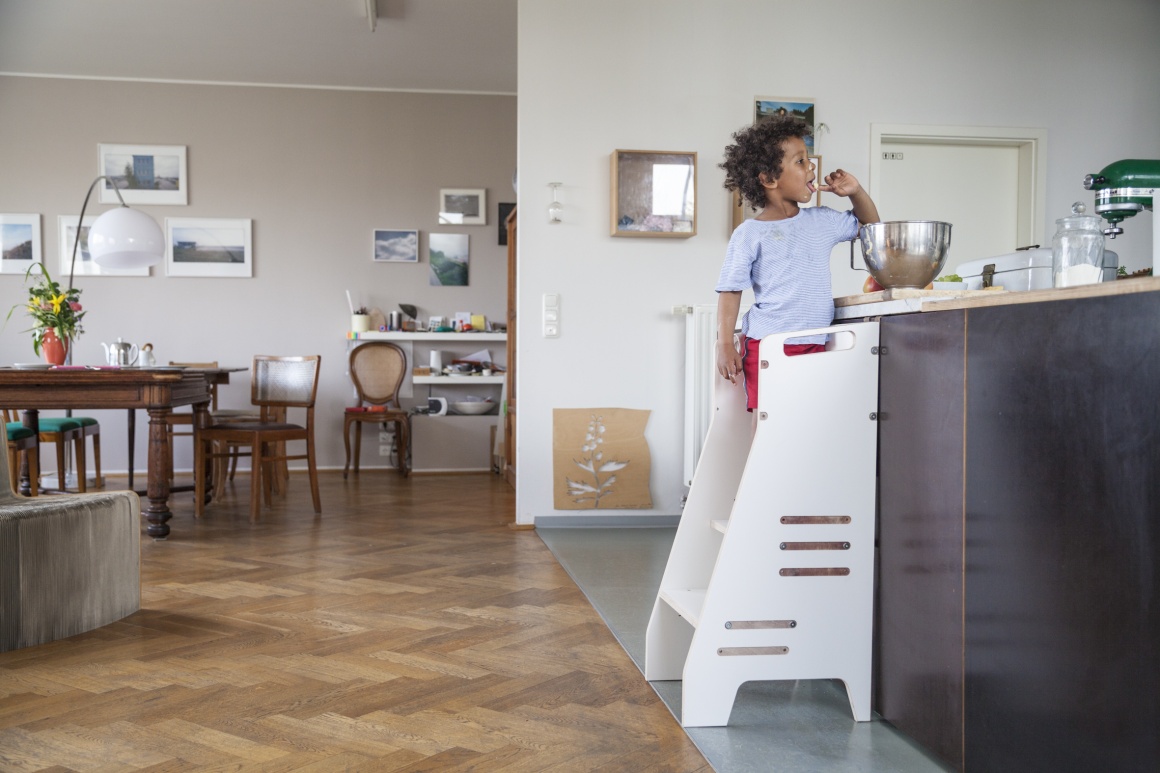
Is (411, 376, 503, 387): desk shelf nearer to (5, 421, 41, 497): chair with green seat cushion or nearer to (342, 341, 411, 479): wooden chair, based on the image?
(342, 341, 411, 479): wooden chair

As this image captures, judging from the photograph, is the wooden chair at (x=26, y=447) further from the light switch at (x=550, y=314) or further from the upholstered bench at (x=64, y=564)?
the light switch at (x=550, y=314)

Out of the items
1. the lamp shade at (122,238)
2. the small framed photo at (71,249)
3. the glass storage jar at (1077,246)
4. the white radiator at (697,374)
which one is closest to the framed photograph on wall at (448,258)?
the small framed photo at (71,249)

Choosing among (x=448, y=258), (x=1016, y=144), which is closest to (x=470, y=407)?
(x=448, y=258)

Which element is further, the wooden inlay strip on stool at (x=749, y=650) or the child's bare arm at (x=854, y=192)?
the child's bare arm at (x=854, y=192)

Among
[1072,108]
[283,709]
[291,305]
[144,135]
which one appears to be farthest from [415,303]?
[283,709]

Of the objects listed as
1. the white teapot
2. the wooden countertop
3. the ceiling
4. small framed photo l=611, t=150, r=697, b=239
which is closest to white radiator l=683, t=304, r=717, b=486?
small framed photo l=611, t=150, r=697, b=239

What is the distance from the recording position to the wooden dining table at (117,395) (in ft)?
13.8

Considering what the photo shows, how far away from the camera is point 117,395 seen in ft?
14.0

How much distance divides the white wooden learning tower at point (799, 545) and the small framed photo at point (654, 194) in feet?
8.52

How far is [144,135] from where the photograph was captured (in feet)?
22.9

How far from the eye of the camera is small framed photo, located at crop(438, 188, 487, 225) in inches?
288

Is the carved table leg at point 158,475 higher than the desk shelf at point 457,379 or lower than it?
lower

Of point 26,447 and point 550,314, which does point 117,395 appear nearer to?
point 26,447

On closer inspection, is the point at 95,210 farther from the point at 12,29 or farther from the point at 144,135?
the point at 12,29
